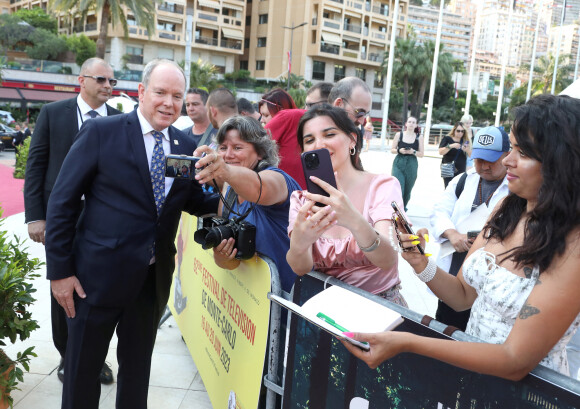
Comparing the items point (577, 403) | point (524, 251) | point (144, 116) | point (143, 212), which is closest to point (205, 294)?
point (143, 212)

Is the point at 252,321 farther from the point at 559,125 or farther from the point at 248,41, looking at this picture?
the point at 248,41

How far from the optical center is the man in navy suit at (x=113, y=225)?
8.13 feet

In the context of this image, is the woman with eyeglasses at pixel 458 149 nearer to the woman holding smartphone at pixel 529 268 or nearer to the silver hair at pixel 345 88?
the silver hair at pixel 345 88

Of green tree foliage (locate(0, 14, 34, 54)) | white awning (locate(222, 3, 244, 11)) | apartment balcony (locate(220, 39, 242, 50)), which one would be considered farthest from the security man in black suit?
white awning (locate(222, 3, 244, 11))

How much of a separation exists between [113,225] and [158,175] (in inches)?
13.3

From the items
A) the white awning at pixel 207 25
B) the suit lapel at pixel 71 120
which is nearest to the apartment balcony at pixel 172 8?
the white awning at pixel 207 25

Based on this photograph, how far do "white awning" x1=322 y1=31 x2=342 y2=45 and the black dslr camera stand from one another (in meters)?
52.5

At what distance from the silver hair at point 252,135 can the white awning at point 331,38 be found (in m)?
52.0

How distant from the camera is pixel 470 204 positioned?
10.9ft

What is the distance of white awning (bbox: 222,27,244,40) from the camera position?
168ft

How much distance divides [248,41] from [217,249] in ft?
186

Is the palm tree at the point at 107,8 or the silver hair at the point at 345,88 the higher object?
the palm tree at the point at 107,8

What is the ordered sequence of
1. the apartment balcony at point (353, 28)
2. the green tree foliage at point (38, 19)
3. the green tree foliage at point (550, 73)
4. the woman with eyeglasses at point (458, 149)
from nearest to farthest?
the woman with eyeglasses at point (458, 149) < the green tree foliage at point (38, 19) < the apartment balcony at point (353, 28) < the green tree foliage at point (550, 73)

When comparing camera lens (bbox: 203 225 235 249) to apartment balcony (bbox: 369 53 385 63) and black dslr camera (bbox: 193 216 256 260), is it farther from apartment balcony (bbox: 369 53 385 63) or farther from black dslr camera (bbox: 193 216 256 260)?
apartment balcony (bbox: 369 53 385 63)
